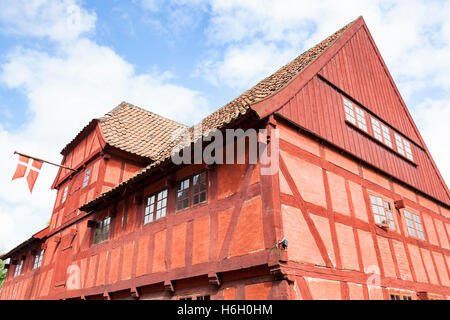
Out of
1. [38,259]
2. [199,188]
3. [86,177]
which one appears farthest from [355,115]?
[38,259]

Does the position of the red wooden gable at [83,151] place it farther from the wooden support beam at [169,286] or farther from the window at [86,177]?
the wooden support beam at [169,286]

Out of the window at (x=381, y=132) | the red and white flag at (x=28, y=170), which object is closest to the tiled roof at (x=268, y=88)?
the window at (x=381, y=132)

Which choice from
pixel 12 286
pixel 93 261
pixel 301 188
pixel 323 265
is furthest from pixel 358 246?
pixel 12 286

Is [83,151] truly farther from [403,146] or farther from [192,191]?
[403,146]

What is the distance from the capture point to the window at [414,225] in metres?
11.5

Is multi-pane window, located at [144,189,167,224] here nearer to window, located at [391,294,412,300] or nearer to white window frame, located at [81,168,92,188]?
white window frame, located at [81,168,92,188]

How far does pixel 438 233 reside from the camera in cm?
1302

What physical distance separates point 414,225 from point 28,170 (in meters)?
14.9

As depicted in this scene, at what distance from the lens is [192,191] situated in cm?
975

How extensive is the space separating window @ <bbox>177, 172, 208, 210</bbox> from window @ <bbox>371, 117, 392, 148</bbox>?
21.5 feet

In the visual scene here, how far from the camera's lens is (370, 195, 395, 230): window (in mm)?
10312

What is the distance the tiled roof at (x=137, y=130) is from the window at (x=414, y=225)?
983 cm

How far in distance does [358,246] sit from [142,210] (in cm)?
669

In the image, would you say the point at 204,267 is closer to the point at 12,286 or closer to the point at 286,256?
the point at 286,256
